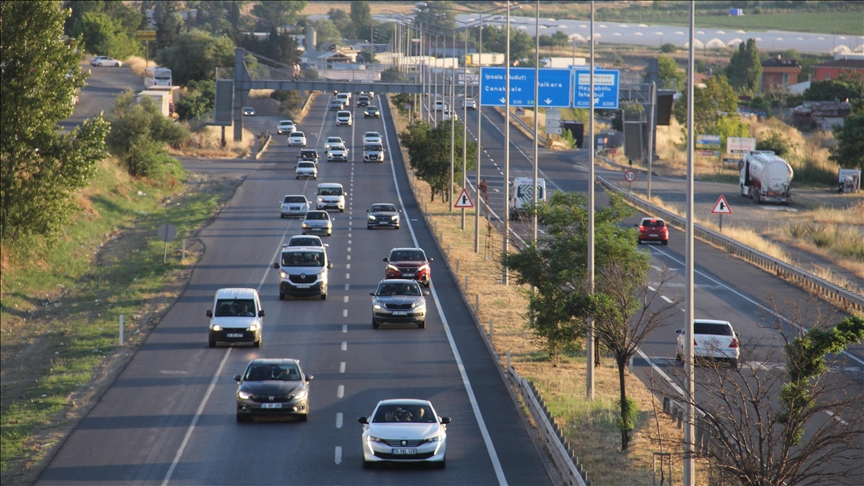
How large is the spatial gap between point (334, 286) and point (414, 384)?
16.2m

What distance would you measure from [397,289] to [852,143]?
73.4 meters

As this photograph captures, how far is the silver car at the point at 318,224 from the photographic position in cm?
5359

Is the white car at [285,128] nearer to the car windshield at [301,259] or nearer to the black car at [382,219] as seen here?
the black car at [382,219]

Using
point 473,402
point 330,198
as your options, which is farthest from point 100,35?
point 473,402

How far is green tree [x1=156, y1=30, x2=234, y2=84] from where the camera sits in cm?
13912

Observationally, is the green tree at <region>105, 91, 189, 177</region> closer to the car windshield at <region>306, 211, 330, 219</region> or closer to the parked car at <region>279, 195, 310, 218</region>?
the parked car at <region>279, 195, 310, 218</region>

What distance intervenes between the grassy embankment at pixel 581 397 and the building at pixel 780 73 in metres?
144

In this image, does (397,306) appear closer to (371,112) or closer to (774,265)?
(774,265)

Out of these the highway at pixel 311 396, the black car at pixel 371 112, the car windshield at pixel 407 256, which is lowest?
the highway at pixel 311 396

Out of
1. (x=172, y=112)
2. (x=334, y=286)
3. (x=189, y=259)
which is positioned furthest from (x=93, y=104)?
(x=334, y=286)

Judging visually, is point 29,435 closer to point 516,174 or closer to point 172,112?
point 516,174

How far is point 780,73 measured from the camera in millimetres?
180125

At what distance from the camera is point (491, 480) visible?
1850 cm

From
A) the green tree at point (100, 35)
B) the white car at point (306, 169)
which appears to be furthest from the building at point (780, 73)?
the white car at point (306, 169)
